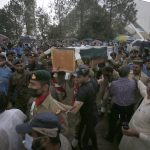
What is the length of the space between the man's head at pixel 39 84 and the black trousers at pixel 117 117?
2.92 meters

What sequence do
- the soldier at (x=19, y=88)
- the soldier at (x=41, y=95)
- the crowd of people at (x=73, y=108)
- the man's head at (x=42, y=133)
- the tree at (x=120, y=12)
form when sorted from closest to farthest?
the man's head at (x=42, y=133) < the crowd of people at (x=73, y=108) < the soldier at (x=41, y=95) < the soldier at (x=19, y=88) < the tree at (x=120, y=12)


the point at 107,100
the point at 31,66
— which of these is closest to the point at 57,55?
the point at 31,66

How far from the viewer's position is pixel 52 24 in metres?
59.4

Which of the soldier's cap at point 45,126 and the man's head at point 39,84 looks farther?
the man's head at point 39,84

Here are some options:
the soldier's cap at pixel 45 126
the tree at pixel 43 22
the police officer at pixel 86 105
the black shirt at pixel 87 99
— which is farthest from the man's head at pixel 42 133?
the tree at pixel 43 22

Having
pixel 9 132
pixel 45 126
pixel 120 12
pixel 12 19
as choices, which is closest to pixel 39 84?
pixel 9 132

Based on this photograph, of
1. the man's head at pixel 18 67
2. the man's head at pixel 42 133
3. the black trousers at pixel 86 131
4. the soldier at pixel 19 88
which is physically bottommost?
the black trousers at pixel 86 131

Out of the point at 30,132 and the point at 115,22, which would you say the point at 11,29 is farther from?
the point at 30,132

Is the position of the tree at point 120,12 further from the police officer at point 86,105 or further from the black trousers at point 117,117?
the police officer at point 86,105

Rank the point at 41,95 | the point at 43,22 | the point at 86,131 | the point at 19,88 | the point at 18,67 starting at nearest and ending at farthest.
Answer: the point at 41,95 → the point at 86,131 → the point at 19,88 → the point at 18,67 → the point at 43,22

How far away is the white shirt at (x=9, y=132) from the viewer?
3.59m

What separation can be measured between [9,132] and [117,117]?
391cm

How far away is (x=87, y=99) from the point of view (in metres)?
6.04

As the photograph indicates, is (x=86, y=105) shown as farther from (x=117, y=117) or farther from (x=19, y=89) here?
(x=19, y=89)
